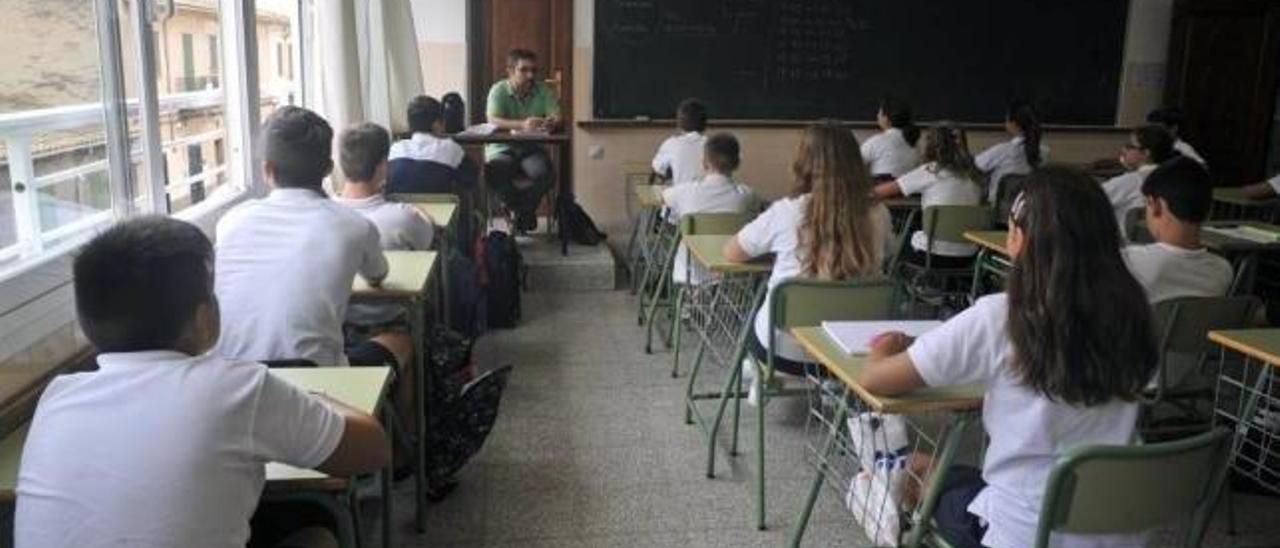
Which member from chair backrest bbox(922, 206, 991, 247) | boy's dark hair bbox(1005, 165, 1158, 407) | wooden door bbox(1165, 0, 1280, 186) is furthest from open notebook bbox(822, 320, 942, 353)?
wooden door bbox(1165, 0, 1280, 186)

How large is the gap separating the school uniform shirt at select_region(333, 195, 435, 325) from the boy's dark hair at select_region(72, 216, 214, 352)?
1870 millimetres

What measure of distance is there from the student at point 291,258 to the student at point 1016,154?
446 cm

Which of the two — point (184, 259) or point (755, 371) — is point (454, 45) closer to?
point (755, 371)

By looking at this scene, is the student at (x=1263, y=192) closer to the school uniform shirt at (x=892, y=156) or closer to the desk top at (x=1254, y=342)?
the school uniform shirt at (x=892, y=156)

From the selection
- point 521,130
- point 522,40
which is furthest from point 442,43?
point 521,130

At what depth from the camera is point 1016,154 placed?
609 cm

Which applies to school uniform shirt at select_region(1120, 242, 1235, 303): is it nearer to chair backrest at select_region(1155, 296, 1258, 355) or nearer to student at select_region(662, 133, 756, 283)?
chair backrest at select_region(1155, 296, 1258, 355)

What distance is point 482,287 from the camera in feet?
16.3

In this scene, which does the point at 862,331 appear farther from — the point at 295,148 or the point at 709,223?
the point at 709,223

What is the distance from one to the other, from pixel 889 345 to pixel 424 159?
3.32m

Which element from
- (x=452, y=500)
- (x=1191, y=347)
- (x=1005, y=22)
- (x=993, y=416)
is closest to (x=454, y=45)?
(x=1005, y=22)

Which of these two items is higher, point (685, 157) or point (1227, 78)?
point (1227, 78)

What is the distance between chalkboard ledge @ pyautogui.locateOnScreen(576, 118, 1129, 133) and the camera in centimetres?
696

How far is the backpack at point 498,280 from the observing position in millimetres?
5039
